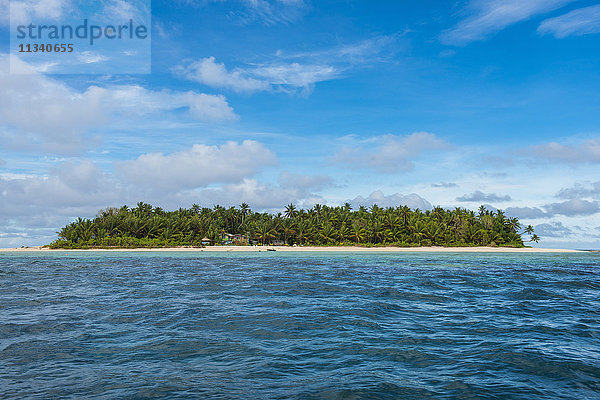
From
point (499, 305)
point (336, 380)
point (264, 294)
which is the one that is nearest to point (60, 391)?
point (336, 380)

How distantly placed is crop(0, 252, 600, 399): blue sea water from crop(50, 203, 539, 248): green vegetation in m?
84.7

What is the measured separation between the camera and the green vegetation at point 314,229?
326 feet

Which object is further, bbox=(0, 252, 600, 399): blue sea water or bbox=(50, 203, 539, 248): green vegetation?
bbox=(50, 203, 539, 248): green vegetation

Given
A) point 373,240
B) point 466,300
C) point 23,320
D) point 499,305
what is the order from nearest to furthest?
point 23,320 < point 499,305 < point 466,300 < point 373,240

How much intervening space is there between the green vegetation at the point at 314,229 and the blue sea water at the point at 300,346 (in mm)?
84708

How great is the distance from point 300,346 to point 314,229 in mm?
98095

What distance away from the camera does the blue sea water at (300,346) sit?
7.99 metres

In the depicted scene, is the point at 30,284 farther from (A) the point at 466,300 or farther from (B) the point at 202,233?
(B) the point at 202,233

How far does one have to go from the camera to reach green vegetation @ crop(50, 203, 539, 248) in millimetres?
99500

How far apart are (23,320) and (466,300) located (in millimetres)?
19090

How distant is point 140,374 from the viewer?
340 inches

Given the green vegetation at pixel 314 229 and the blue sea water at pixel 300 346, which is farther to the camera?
the green vegetation at pixel 314 229

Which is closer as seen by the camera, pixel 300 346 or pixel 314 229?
pixel 300 346

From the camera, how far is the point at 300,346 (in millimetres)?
11016
